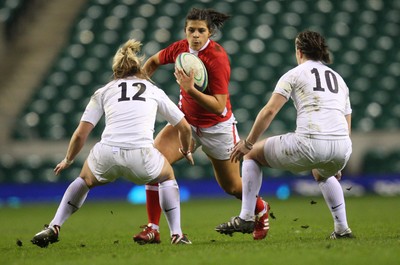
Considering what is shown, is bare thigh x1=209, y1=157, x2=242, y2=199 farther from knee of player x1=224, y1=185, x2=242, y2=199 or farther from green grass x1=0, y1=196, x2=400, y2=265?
green grass x1=0, y1=196, x2=400, y2=265

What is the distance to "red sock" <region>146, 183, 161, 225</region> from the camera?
276 inches

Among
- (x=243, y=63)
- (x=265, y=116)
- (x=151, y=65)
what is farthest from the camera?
(x=243, y=63)

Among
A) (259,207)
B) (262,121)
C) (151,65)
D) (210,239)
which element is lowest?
(210,239)

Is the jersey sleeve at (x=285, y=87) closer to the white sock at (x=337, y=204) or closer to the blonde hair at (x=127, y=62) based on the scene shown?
the white sock at (x=337, y=204)

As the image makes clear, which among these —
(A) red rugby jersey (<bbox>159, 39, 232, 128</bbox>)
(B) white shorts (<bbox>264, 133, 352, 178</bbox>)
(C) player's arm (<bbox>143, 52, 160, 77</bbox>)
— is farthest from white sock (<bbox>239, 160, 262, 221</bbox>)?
(C) player's arm (<bbox>143, 52, 160, 77</bbox>)

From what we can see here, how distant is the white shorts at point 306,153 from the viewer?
6.35 m

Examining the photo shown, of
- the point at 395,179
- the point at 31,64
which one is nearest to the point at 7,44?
the point at 31,64

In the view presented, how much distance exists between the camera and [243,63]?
17250mm

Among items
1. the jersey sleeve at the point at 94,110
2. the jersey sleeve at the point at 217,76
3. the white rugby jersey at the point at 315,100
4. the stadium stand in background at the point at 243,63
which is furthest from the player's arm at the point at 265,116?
the stadium stand in background at the point at 243,63

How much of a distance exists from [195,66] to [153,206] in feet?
4.03

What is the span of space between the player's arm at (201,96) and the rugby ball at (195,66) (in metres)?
0.08

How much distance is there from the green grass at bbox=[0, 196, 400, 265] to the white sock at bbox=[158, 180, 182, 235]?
0.20 m

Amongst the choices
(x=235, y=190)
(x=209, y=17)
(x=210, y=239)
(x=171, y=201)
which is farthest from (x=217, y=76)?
(x=210, y=239)

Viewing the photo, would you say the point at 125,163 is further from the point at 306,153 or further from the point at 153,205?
the point at 306,153
